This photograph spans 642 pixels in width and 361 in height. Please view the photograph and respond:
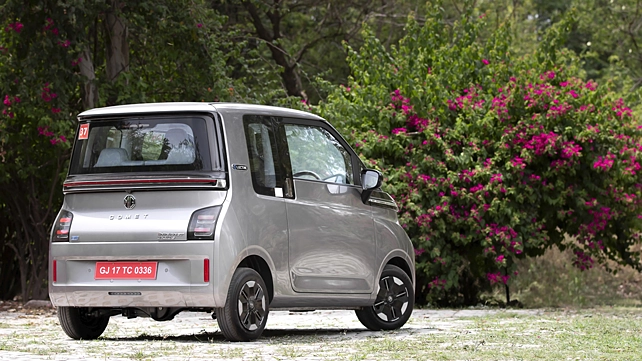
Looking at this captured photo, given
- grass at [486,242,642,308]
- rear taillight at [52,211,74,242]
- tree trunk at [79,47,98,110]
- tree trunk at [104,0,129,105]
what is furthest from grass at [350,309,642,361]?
grass at [486,242,642,308]

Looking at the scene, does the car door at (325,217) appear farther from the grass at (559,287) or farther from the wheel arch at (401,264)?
the grass at (559,287)

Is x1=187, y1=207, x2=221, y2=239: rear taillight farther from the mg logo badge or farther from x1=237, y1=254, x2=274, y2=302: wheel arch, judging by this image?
x1=237, y1=254, x2=274, y2=302: wheel arch

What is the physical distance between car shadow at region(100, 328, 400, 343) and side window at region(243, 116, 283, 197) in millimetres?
1279

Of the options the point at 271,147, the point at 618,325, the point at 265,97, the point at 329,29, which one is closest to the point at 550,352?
the point at 271,147

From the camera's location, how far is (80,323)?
33.2ft

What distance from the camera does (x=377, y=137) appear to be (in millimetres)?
16766

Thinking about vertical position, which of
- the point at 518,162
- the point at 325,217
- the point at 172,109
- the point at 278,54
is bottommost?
the point at 325,217

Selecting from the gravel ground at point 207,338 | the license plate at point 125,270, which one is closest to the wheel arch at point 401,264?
the gravel ground at point 207,338

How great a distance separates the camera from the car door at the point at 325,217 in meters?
10.3

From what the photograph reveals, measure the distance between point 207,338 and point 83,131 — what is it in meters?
2.03

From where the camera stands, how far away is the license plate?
9312 mm

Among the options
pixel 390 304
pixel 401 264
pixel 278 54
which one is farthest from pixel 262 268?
pixel 278 54

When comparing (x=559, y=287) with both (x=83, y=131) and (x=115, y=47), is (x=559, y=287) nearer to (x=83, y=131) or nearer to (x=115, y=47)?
(x=115, y=47)

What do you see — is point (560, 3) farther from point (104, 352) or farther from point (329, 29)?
point (104, 352)
